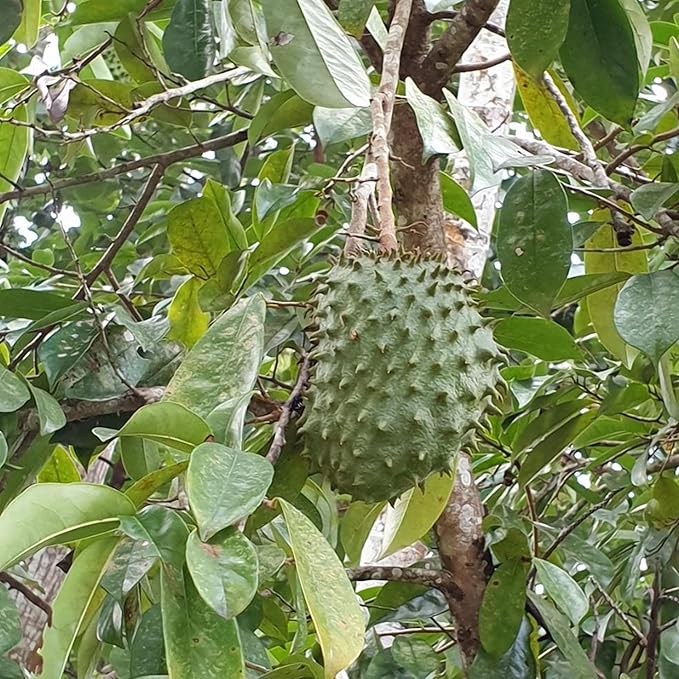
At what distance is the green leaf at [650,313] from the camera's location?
889 millimetres

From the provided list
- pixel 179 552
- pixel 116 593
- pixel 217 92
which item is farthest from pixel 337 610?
pixel 217 92

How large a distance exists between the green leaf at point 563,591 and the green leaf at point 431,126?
465mm

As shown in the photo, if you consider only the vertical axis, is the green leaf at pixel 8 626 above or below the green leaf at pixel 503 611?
above

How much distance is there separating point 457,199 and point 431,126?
383 mm

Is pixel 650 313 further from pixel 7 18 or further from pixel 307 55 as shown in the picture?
pixel 7 18

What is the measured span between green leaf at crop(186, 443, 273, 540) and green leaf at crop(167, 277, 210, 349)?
52cm

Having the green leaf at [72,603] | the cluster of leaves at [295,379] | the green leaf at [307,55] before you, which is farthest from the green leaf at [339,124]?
the green leaf at [72,603]

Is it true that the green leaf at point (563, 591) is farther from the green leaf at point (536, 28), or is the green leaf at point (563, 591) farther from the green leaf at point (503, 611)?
the green leaf at point (536, 28)

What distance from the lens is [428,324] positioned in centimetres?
87

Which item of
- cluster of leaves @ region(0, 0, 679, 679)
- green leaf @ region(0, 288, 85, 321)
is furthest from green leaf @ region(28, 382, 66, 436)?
green leaf @ region(0, 288, 85, 321)

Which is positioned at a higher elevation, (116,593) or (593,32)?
(593,32)

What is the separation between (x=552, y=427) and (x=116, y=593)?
23.4 inches

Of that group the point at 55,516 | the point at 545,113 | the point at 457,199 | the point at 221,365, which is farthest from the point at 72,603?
the point at 545,113

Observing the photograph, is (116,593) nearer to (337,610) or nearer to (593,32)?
(337,610)
